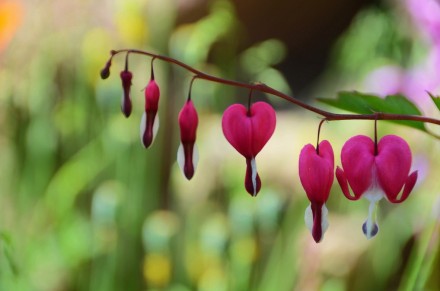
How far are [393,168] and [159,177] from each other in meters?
1.25

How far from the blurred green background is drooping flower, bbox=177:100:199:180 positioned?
0.63m

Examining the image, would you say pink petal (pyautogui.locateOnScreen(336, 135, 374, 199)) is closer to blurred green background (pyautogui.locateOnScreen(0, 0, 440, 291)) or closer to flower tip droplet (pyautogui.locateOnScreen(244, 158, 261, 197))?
flower tip droplet (pyautogui.locateOnScreen(244, 158, 261, 197))

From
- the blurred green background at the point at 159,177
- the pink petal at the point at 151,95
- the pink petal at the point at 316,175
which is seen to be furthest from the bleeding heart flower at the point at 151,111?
the blurred green background at the point at 159,177

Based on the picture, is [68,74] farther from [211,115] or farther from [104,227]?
[104,227]

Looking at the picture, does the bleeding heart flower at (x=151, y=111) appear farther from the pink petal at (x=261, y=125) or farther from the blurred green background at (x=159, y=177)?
the blurred green background at (x=159, y=177)

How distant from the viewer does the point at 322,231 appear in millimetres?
533

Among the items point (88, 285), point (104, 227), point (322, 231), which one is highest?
point (322, 231)

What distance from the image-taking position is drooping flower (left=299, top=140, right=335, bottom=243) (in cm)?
54

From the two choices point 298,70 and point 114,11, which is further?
point 298,70

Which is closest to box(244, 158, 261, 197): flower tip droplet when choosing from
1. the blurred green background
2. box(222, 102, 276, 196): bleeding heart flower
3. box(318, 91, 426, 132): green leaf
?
box(222, 102, 276, 196): bleeding heart flower

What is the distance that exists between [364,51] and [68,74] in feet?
2.10

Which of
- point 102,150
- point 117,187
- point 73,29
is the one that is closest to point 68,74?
point 73,29

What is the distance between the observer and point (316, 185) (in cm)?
54

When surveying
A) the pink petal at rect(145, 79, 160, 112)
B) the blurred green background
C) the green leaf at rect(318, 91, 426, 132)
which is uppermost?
the green leaf at rect(318, 91, 426, 132)
